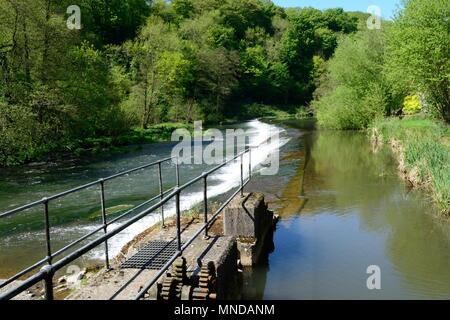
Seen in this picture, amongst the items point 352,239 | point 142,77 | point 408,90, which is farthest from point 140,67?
point 352,239

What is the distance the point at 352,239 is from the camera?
10250mm

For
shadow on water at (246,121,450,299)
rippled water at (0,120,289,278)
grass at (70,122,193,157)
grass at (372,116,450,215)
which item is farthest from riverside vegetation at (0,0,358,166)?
grass at (372,116,450,215)

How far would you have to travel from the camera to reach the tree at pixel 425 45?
23.6 metres

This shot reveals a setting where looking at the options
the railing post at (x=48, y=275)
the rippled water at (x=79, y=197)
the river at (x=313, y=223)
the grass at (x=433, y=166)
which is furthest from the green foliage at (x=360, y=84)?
the railing post at (x=48, y=275)

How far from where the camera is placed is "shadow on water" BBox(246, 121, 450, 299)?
777cm

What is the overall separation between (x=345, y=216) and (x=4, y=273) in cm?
844

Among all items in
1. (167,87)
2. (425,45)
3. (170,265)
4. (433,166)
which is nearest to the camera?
(170,265)

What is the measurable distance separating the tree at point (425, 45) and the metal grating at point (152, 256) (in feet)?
67.3

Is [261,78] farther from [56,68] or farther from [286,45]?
[56,68]

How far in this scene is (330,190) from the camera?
15.4m

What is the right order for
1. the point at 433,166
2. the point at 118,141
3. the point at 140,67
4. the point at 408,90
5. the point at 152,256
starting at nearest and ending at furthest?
the point at 152,256 < the point at 433,166 < the point at 408,90 < the point at 118,141 < the point at 140,67

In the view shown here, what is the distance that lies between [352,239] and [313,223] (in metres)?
1.42

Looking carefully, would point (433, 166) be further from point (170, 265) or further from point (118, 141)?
point (118, 141)

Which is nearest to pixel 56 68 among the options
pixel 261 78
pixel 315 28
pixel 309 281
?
pixel 309 281
